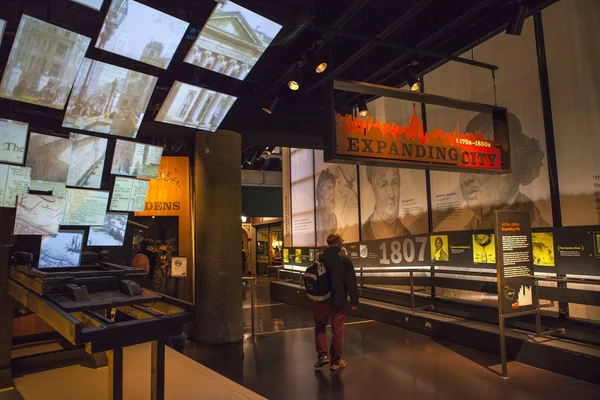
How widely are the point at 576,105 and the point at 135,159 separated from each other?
525 cm

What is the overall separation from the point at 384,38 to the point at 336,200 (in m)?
4.65

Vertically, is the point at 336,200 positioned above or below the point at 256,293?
above

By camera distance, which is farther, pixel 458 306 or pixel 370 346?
pixel 458 306

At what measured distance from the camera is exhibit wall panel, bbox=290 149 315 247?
1088 centimetres

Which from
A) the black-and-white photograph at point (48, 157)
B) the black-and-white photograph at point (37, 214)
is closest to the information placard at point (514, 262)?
the black-and-white photograph at point (37, 214)

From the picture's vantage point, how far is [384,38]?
5582 millimetres

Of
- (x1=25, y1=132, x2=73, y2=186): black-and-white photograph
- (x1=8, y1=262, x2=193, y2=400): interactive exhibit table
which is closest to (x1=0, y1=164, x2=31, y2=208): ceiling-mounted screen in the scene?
(x1=25, y1=132, x2=73, y2=186): black-and-white photograph

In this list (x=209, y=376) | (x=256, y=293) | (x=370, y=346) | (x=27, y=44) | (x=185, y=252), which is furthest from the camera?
(x=256, y=293)

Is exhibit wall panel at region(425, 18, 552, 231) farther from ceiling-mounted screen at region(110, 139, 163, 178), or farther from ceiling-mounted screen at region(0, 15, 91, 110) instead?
ceiling-mounted screen at region(0, 15, 91, 110)

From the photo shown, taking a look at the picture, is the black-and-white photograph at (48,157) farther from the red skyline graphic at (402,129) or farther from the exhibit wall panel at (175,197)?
the exhibit wall panel at (175,197)

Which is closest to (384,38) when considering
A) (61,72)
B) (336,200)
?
(61,72)

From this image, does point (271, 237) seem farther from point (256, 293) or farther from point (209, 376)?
point (209, 376)

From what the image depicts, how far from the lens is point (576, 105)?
4.69 m

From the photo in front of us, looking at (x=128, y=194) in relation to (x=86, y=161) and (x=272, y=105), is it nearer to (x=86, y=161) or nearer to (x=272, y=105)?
(x=86, y=161)
